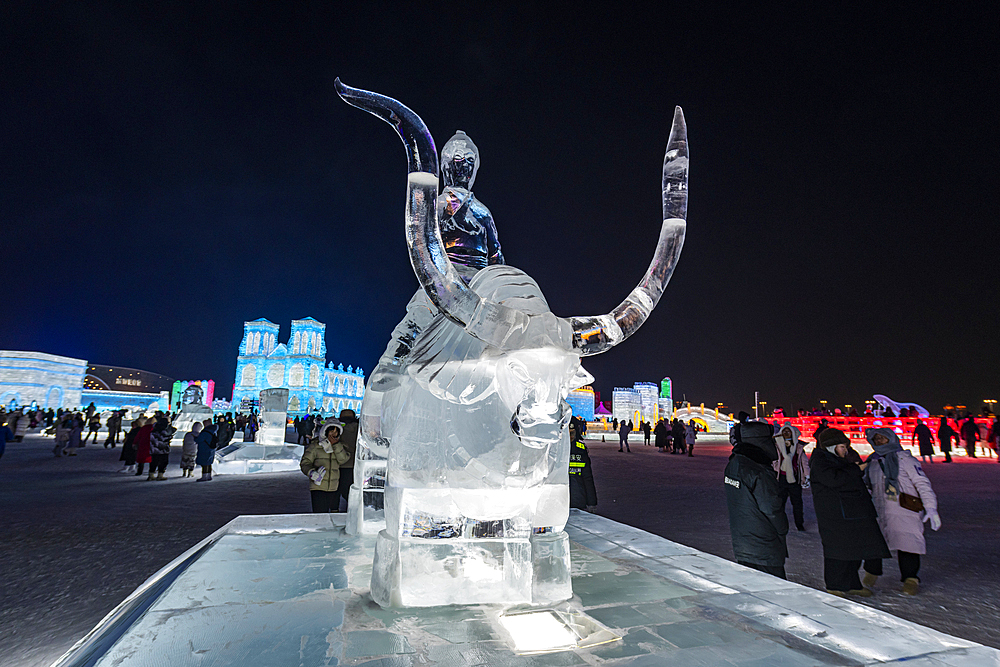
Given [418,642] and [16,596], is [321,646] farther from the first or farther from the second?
[16,596]

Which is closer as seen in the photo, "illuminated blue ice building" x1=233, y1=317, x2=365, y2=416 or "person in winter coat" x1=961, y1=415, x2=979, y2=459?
"person in winter coat" x1=961, y1=415, x2=979, y2=459

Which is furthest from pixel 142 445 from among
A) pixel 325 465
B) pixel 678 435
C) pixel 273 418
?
pixel 678 435

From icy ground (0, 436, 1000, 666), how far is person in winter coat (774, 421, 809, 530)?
0.40 meters

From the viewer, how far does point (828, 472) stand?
451cm

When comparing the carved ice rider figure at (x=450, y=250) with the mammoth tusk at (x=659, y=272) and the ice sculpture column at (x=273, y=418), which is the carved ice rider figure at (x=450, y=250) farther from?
the ice sculpture column at (x=273, y=418)

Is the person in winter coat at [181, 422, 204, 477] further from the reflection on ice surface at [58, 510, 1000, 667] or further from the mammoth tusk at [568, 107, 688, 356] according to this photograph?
the mammoth tusk at [568, 107, 688, 356]

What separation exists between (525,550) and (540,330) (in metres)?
1.26

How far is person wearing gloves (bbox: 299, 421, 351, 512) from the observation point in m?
6.02

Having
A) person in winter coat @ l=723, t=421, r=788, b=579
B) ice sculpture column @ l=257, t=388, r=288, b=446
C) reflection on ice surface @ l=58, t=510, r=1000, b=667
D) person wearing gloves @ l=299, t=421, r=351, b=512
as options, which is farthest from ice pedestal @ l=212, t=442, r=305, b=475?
person in winter coat @ l=723, t=421, r=788, b=579

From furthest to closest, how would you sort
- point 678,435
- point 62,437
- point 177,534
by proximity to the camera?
1. point 678,435
2. point 62,437
3. point 177,534

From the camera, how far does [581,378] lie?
2510 millimetres

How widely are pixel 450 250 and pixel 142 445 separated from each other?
12098 millimetres

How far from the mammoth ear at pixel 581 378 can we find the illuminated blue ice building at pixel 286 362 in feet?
260

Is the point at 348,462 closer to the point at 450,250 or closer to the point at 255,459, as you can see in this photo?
the point at 450,250
